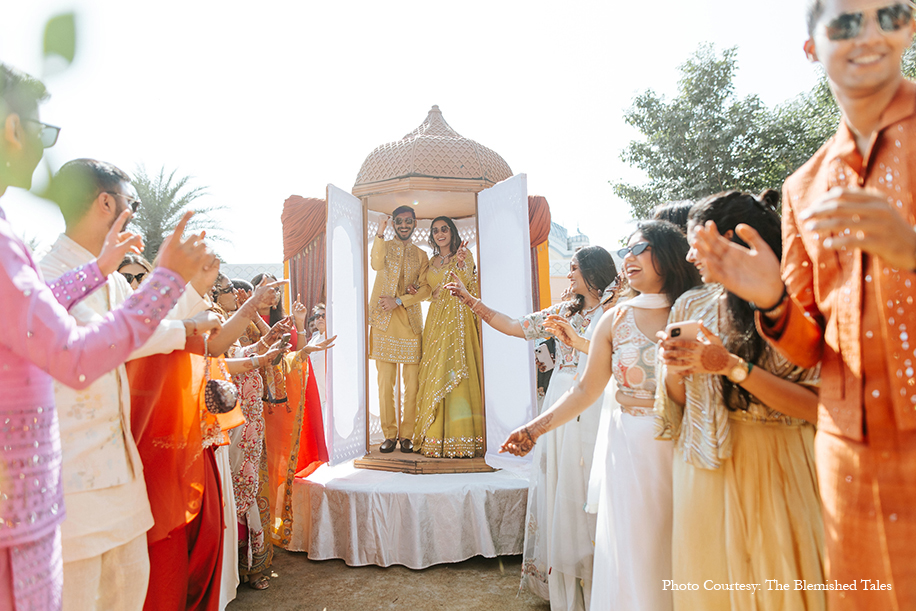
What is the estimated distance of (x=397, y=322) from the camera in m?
4.62

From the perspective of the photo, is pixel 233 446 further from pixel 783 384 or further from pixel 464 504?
pixel 783 384

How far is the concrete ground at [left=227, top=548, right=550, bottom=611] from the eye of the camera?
3.05 m

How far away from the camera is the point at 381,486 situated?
3656 millimetres

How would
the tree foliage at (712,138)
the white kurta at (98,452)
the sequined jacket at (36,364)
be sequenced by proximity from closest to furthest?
the sequined jacket at (36,364) < the white kurta at (98,452) < the tree foliage at (712,138)

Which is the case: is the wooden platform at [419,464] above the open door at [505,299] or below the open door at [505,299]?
below

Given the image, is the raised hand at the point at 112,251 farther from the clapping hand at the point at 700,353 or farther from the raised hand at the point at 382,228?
the raised hand at the point at 382,228

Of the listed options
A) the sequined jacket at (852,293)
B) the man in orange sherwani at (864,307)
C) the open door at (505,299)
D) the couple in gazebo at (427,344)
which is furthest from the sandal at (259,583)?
the sequined jacket at (852,293)

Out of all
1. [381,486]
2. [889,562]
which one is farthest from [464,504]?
[889,562]

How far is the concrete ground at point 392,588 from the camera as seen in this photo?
3049mm

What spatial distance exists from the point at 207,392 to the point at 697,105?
13166 millimetres

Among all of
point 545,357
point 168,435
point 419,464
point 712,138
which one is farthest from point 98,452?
point 712,138

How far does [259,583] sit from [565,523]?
76.3 inches

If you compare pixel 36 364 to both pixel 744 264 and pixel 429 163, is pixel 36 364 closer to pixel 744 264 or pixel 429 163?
pixel 744 264

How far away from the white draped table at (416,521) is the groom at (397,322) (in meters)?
0.83
